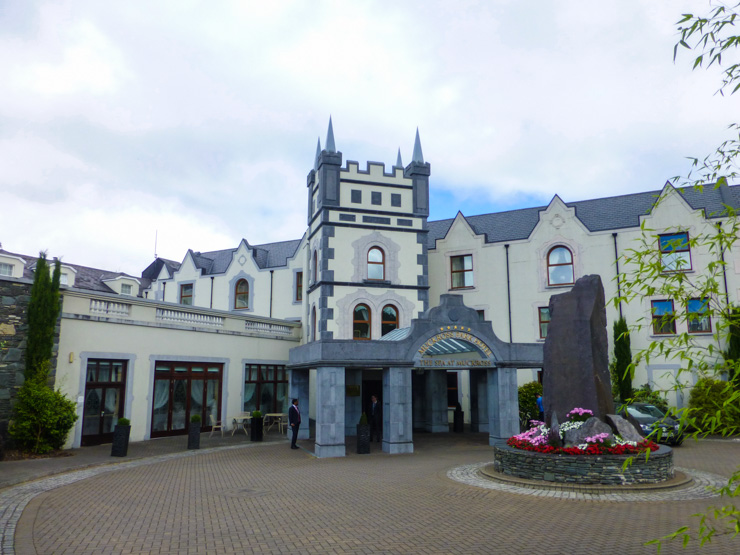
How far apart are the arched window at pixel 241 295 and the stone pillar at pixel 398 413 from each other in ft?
57.4

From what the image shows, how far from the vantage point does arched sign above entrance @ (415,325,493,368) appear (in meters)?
18.9

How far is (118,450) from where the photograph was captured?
17250 millimetres

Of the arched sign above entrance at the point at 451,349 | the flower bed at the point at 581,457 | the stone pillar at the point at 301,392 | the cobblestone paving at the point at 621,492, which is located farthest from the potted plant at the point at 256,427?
the flower bed at the point at 581,457

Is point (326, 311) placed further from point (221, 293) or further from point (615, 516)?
point (615, 516)

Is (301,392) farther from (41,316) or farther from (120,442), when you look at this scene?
(41,316)

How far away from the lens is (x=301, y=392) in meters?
22.7

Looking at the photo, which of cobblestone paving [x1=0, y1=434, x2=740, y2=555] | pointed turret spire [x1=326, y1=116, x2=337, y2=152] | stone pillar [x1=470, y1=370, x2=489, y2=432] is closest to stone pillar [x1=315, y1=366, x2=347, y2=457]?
cobblestone paving [x1=0, y1=434, x2=740, y2=555]

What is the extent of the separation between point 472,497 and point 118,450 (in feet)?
36.1

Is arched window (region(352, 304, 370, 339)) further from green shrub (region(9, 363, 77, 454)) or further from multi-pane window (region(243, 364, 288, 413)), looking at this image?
green shrub (region(9, 363, 77, 454))

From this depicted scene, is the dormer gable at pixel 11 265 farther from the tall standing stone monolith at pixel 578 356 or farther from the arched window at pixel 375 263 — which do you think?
the tall standing stone monolith at pixel 578 356

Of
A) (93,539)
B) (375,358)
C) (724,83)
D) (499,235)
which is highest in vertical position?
(499,235)

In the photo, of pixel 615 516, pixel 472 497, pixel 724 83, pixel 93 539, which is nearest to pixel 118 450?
pixel 93 539

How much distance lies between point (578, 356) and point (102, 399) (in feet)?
51.2

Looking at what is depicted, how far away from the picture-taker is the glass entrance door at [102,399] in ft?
64.4
